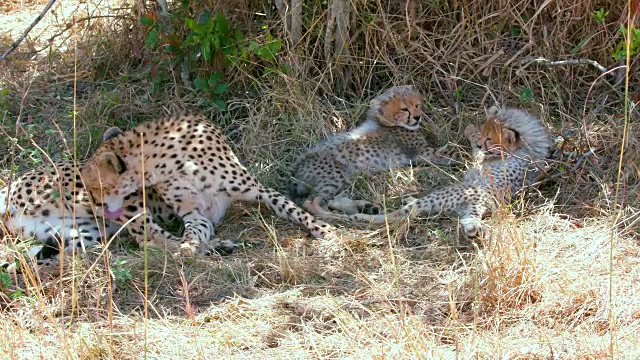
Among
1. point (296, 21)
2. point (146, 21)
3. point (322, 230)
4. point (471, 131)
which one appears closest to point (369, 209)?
point (322, 230)

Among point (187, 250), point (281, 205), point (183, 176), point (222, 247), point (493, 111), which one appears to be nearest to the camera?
point (187, 250)

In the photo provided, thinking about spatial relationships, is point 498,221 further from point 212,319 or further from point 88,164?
point 88,164

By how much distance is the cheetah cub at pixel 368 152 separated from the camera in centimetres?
524

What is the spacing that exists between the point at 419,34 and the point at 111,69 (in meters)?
2.25

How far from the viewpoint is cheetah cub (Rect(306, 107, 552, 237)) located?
4773 millimetres

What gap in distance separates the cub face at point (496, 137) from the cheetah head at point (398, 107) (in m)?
0.53

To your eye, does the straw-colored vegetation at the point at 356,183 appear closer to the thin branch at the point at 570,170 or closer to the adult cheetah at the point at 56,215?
the thin branch at the point at 570,170

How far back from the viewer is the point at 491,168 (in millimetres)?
5227

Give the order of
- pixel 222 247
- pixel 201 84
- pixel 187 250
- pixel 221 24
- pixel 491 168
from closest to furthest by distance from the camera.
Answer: pixel 187 250 < pixel 222 247 < pixel 491 168 < pixel 221 24 < pixel 201 84

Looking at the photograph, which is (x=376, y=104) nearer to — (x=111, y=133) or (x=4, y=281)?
(x=111, y=133)

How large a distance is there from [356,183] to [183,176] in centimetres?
103

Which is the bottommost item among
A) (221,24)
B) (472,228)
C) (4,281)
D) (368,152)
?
(472,228)

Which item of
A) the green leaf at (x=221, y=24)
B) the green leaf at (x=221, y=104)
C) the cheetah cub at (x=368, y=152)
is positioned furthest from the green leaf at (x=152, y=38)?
the cheetah cub at (x=368, y=152)

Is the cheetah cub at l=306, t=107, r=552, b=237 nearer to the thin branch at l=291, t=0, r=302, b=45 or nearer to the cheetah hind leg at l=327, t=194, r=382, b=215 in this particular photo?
the cheetah hind leg at l=327, t=194, r=382, b=215
